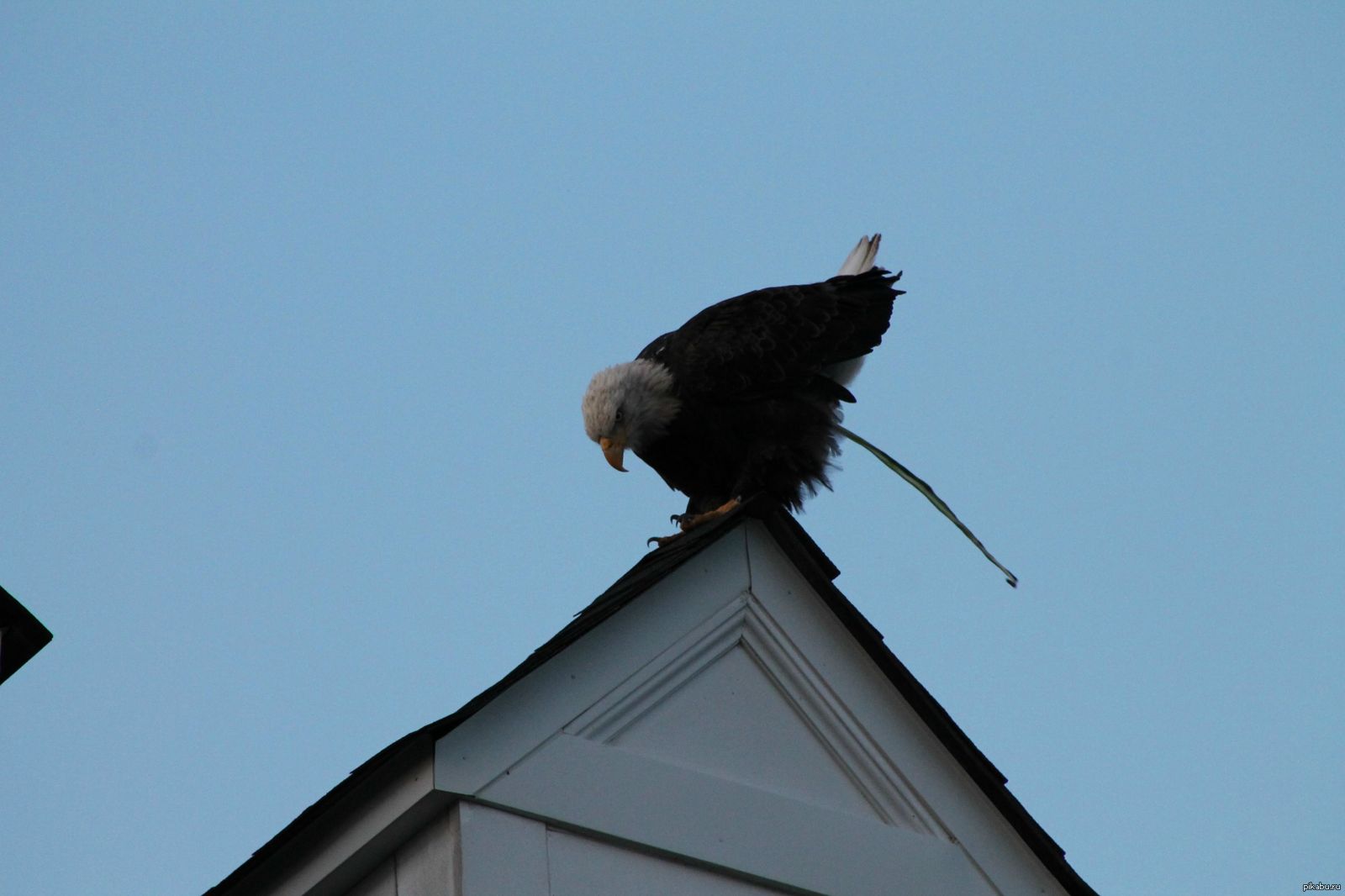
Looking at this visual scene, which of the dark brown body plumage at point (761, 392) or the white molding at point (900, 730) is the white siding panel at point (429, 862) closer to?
the white molding at point (900, 730)

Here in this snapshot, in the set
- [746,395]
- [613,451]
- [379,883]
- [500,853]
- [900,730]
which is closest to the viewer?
[500,853]

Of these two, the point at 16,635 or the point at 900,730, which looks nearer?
the point at 16,635

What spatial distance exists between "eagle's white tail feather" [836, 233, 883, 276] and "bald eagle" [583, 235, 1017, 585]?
2.97 ft

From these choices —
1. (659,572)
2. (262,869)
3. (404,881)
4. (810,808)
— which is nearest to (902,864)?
(810,808)

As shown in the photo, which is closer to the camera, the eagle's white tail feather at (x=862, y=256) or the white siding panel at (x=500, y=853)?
the white siding panel at (x=500, y=853)

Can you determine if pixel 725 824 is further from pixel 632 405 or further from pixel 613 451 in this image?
pixel 613 451

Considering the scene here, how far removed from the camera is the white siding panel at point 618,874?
3867 millimetres

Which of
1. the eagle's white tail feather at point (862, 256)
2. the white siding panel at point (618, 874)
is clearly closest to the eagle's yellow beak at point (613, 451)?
the eagle's white tail feather at point (862, 256)

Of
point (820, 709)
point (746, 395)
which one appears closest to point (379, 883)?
point (820, 709)

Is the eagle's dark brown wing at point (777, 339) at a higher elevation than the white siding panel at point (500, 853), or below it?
higher

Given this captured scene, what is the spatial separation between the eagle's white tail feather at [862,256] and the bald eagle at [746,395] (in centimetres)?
91

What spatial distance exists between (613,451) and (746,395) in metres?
0.81

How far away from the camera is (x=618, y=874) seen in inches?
156

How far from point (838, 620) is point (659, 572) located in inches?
26.1
